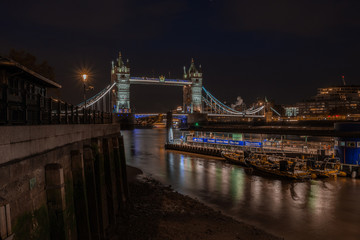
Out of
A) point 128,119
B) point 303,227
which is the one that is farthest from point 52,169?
point 128,119

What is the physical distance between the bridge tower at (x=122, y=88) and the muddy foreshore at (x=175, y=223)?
11083cm

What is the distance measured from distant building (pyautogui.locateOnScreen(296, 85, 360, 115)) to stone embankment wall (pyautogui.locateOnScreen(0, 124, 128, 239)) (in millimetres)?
140623

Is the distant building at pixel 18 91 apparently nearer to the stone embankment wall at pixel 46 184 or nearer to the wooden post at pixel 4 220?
the stone embankment wall at pixel 46 184

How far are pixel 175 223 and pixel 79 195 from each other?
6.94 metres

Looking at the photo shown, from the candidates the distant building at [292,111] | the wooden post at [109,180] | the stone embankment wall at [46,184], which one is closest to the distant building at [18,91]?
the stone embankment wall at [46,184]

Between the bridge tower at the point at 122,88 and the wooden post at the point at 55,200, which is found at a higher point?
the bridge tower at the point at 122,88

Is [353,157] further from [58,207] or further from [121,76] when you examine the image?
[121,76]

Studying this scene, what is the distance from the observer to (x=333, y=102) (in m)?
162

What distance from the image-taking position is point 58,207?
6484mm

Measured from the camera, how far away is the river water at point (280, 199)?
1516 cm

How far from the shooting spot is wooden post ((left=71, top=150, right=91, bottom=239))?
8.16 metres

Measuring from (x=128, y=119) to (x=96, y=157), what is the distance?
4473 inches

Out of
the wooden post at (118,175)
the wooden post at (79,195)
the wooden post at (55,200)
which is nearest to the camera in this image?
the wooden post at (55,200)

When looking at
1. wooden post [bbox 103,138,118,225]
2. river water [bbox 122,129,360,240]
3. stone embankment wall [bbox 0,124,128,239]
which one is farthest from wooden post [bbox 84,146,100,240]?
river water [bbox 122,129,360,240]
